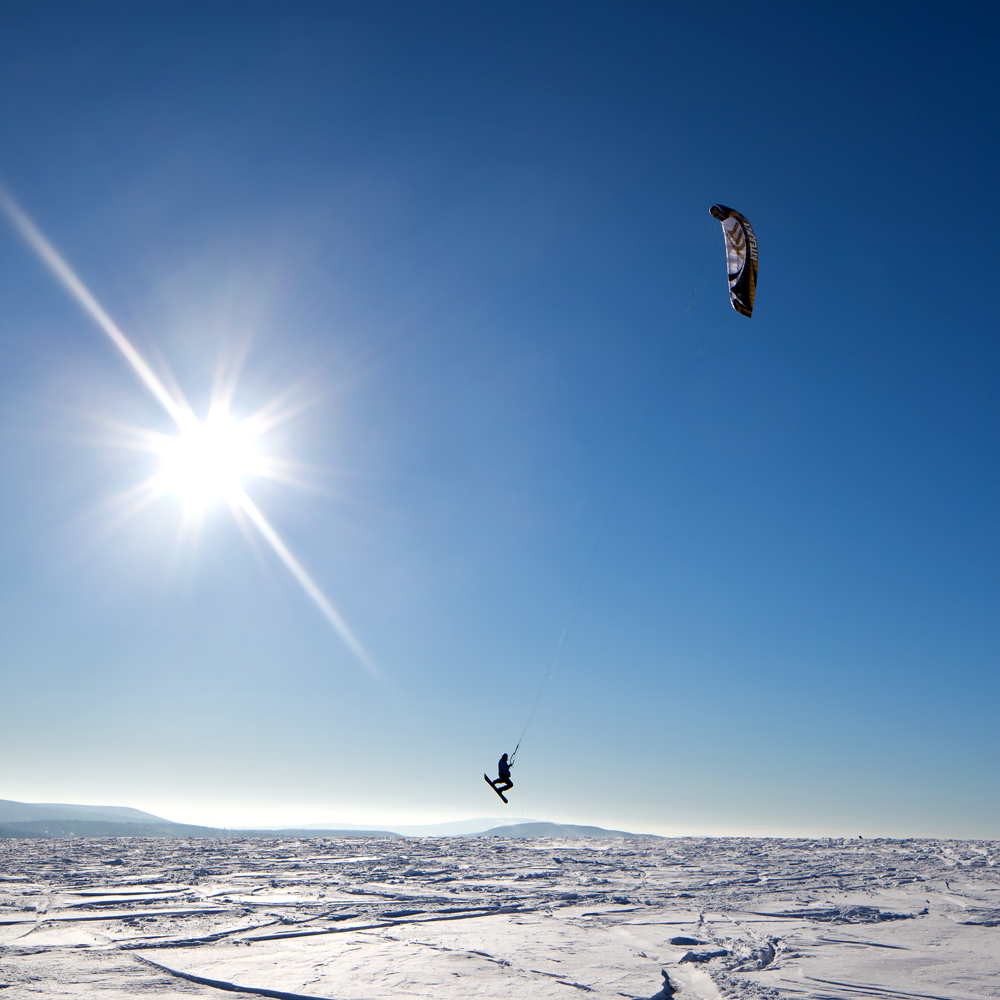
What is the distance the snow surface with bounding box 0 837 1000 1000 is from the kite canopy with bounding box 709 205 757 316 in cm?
1110

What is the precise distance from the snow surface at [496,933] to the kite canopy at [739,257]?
11103mm

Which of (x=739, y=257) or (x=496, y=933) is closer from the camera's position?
(x=496, y=933)

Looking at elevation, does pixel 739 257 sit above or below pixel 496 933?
above

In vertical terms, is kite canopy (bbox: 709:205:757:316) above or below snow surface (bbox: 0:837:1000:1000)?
above

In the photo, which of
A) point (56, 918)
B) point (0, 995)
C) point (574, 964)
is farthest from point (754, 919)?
point (56, 918)

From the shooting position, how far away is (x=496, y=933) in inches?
353

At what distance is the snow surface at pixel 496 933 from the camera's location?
21.1 feet

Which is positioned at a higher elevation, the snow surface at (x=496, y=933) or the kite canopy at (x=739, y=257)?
the kite canopy at (x=739, y=257)

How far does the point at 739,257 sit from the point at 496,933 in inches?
537

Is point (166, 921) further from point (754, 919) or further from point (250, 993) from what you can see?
point (754, 919)

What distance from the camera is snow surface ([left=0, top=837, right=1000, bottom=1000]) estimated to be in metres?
6.42

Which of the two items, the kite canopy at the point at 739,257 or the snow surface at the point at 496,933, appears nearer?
the snow surface at the point at 496,933

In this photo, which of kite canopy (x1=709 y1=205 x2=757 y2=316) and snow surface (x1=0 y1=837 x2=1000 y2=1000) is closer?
snow surface (x1=0 y1=837 x2=1000 y2=1000)

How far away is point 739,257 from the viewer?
48.4ft
